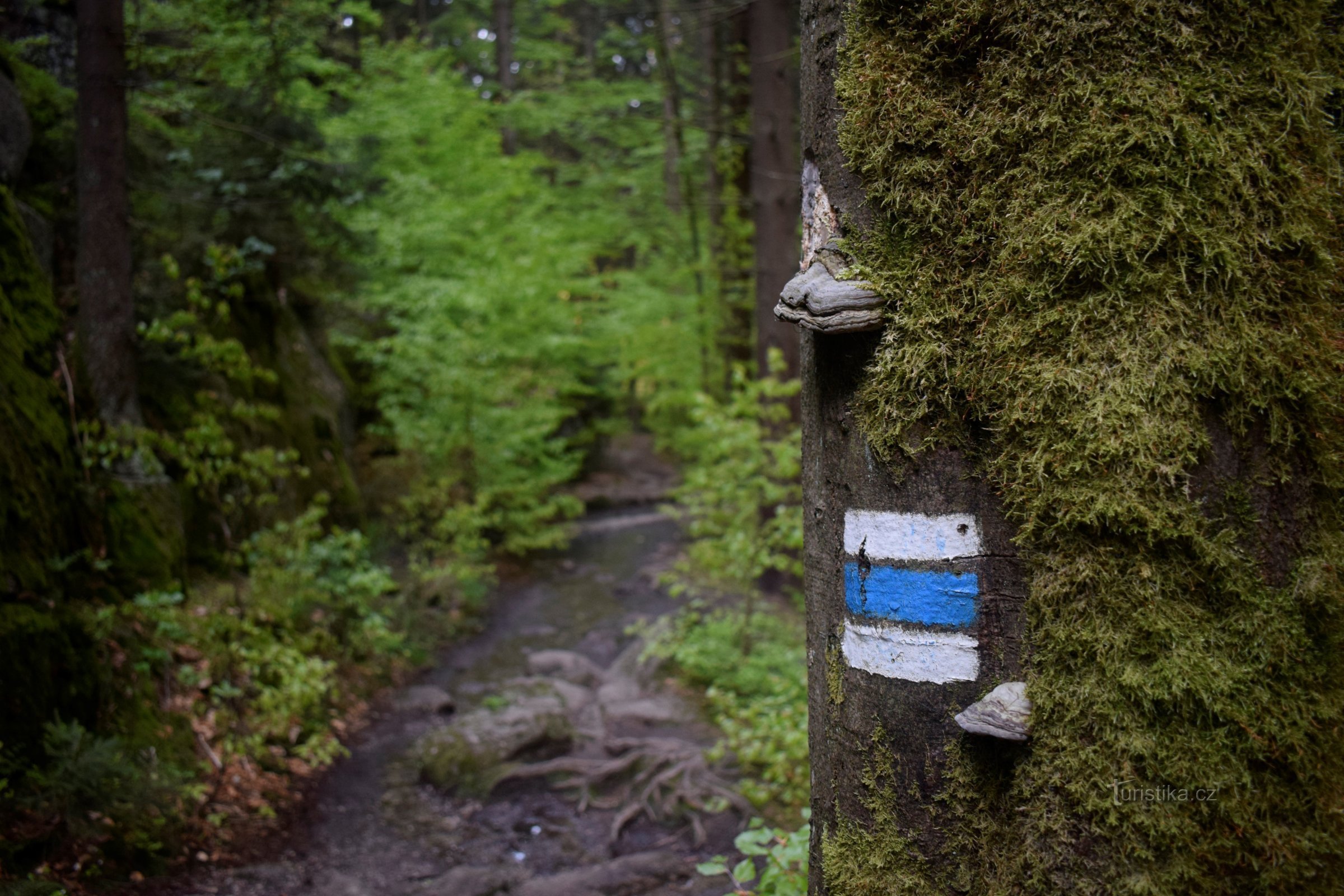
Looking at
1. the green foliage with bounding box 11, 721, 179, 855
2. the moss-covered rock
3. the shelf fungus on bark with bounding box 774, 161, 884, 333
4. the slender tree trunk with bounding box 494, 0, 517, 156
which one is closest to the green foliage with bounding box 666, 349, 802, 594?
the green foliage with bounding box 11, 721, 179, 855

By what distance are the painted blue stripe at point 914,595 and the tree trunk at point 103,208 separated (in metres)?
6.43

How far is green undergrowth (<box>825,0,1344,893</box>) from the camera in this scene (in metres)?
1.07

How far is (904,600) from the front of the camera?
1302 millimetres

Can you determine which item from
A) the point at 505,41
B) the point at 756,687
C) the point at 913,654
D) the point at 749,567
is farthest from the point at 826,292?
the point at 505,41

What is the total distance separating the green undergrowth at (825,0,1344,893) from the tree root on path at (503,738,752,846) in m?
4.19

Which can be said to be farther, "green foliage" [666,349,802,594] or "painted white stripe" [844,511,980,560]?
"green foliage" [666,349,802,594]

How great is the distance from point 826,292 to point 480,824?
5.22 metres

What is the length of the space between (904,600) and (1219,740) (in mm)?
482

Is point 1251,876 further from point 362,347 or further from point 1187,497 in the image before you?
point 362,347

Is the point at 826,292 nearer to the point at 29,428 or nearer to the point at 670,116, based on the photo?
the point at 29,428

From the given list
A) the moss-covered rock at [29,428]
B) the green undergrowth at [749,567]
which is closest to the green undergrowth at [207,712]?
the moss-covered rock at [29,428]

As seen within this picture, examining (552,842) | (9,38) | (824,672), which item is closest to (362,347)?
(9,38)

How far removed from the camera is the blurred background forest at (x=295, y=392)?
4207 mm

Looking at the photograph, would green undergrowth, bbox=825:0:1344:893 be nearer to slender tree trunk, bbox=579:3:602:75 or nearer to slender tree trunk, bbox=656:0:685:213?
slender tree trunk, bbox=656:0:685:213
